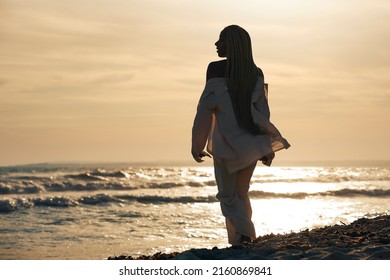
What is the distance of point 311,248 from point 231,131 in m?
1.51

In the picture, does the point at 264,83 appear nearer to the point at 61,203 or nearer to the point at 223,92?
the point at 223,92

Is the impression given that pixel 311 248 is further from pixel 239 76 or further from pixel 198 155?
pixel 239 76

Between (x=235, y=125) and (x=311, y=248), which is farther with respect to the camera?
(x=235, y=125)

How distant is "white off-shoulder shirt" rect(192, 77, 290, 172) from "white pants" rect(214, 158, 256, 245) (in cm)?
13

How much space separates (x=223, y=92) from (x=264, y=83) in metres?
0.48

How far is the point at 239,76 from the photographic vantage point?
22.7ft

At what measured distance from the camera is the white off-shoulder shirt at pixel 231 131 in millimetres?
6910

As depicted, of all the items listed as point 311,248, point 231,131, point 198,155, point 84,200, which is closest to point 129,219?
point 84,200

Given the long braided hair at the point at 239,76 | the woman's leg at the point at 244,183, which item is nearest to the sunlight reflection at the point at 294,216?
the woman's leg at the point at 244,183

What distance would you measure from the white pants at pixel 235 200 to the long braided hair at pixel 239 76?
18.9 inches

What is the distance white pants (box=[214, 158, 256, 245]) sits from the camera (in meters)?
6.95

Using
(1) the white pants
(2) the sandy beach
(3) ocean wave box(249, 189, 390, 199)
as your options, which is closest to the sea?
(3) ocean wave box(249, 189, 390, 199)

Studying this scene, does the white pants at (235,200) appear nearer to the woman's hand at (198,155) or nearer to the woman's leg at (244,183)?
the woman's leg at (244,183)
